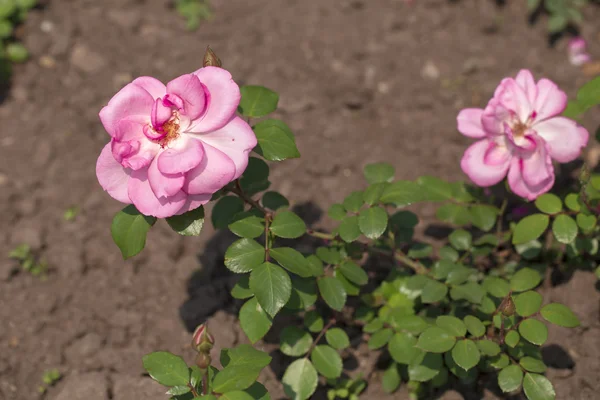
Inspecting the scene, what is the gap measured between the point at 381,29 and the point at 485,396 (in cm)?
205

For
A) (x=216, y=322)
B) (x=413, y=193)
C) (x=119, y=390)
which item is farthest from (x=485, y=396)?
(x=119, y=390)

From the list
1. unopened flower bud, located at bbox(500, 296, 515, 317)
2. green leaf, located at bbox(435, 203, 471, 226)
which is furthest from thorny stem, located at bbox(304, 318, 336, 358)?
unopened flower bud, located at bbox(500, 296, 515, 317)

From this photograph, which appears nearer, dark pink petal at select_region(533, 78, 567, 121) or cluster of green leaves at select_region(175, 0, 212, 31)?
dark pink petal at select_region(533, 78, 567, 121)

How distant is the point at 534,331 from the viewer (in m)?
1.93

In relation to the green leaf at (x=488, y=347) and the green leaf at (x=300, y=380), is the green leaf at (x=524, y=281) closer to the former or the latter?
the green leaf at (x=488, y=347)

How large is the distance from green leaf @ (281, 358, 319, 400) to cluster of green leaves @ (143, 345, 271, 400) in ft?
1.30

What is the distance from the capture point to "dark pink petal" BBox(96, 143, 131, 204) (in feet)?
5.97

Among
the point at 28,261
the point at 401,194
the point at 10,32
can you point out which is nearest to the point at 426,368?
the point at 401,194

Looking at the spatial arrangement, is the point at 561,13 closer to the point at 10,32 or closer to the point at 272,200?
the point at 272,200

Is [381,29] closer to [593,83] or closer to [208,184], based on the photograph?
[593,83]

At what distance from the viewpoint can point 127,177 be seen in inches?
72.7

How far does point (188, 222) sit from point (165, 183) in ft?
0.59

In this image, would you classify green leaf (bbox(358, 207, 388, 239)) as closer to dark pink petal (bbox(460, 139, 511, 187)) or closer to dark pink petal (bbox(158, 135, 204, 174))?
dark pink petal (bbox(460, 139, 511, 187))

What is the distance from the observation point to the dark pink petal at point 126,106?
1.78m
